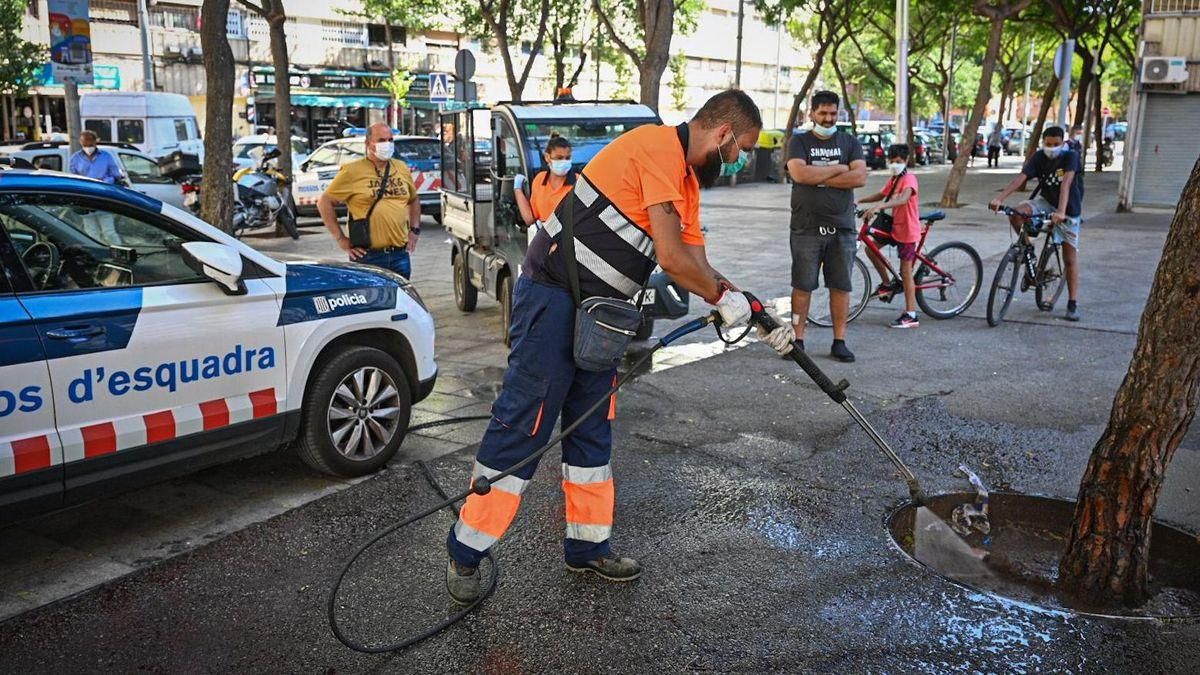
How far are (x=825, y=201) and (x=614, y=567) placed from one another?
14.3ft

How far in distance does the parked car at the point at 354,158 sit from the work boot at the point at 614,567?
15.1 m

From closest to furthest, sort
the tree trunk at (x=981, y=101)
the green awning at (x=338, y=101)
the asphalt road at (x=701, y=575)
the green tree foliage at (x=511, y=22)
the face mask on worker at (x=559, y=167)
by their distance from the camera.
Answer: the asphalt road at (x=701, y=575) → the face mask on worker at (x=559, y=167) → the tree trunk at (x=981, y=101) → the green tree foliage at (x=511, y=22) → the green awning at (x=338, y=101)

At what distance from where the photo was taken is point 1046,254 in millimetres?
9516

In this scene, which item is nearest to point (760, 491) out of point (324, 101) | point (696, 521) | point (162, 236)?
point (696, 521)

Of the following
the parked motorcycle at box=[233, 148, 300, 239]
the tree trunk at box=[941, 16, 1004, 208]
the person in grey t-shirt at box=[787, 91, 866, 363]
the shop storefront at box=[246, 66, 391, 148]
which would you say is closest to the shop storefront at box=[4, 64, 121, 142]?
the shop storefront at box=[246, 66, 391, 148]

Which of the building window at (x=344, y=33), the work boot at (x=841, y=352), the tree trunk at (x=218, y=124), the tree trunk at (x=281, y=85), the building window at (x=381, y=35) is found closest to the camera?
the work boot at (x=841, y=352)

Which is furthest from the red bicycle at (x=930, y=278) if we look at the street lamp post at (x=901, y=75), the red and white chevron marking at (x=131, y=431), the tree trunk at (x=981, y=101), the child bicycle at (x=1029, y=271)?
the tree trunk at (x=981, y=101)

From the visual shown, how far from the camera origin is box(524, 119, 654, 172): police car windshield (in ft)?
27.9

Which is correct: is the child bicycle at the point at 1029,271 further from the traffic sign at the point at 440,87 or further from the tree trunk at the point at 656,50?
the traffic sign at the point at 440,87

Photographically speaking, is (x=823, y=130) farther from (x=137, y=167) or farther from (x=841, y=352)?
(x=137, y=167)

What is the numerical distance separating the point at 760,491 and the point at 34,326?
10.9 ft

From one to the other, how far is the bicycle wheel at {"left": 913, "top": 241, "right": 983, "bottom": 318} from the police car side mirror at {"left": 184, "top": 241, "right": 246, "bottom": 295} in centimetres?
652

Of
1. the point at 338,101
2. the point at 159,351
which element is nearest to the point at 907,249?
the point at 159,351

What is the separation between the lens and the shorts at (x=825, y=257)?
777 cm
